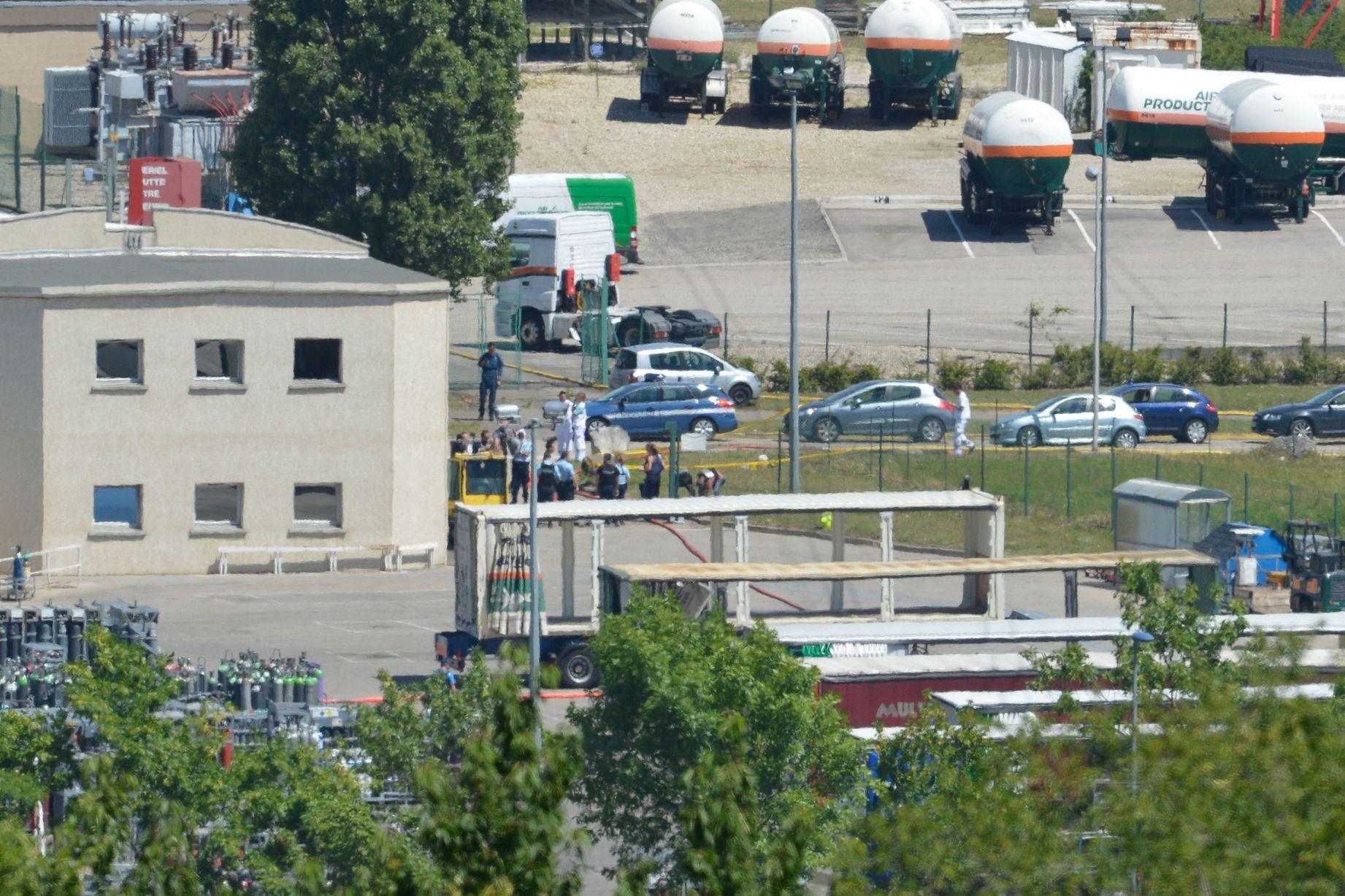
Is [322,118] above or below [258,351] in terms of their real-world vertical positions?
above

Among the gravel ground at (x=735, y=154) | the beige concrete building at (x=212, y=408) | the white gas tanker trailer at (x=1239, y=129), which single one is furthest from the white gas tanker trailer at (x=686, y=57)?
the beige concrete building at (x=212, y=408)

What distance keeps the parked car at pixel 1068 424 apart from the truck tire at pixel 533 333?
13.6m

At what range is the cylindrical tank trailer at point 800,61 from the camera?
6825 centimetres

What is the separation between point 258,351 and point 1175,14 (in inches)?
2908

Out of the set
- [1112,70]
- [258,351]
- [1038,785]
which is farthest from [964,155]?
[1038,785]

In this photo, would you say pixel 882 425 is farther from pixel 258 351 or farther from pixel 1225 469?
pixel 258 351

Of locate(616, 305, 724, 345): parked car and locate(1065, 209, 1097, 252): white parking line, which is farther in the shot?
locate(1065, 209, 1097, 252): white parking line

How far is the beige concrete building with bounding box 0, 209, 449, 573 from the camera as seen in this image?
1350 inches

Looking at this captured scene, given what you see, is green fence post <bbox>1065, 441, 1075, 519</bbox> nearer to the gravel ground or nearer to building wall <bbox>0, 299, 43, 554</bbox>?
building wall <bbox>0, 299, 43, 554</bbox>

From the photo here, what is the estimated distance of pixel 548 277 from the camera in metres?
52.5

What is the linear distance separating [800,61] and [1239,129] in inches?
569

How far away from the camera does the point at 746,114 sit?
7212 cm

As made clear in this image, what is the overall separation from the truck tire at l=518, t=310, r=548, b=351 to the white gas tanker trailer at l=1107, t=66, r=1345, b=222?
20.2 metres

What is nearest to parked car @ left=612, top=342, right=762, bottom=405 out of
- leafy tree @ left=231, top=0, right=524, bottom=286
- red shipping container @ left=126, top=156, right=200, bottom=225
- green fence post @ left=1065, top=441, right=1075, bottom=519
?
leafy tree @ left=231, top=0, right=524, bottom=286
